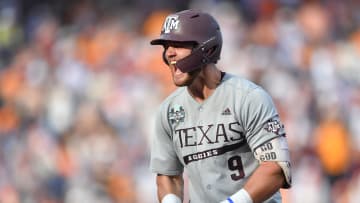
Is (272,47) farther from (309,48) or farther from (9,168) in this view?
(9,168)

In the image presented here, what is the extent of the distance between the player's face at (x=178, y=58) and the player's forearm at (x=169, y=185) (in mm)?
626

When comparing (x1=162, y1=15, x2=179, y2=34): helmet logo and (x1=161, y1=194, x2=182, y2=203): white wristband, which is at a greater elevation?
(x1=162, y1=15, x2=179, y2=34): helmet logo

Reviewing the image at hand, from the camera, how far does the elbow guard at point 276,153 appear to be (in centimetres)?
450

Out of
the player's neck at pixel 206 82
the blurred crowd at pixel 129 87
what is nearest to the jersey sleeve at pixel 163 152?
Result: the player's neck at pixel 206 82

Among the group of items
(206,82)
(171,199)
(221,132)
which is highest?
(206,82)

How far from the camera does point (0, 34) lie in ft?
44.1

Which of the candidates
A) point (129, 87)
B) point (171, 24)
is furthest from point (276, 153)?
point (129, 87)

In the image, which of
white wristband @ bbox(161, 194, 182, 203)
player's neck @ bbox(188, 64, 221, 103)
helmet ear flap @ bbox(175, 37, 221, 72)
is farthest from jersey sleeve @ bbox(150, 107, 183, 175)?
helmet ear flap @ bbox(175, 37, 221, 72)

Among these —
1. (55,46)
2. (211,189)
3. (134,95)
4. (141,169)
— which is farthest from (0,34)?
(211,189)

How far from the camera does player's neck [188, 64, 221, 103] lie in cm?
479

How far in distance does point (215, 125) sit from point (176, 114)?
267mm

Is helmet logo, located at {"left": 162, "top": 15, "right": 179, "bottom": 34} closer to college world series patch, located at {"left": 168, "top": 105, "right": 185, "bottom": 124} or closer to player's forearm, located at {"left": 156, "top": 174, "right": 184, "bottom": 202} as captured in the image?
college world series patch, located at {"left": 168, "top": 105, "right": 185, "bottom": 124}

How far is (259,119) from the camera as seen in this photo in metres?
4.52

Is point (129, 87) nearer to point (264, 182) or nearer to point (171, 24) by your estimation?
point (171, 24)
